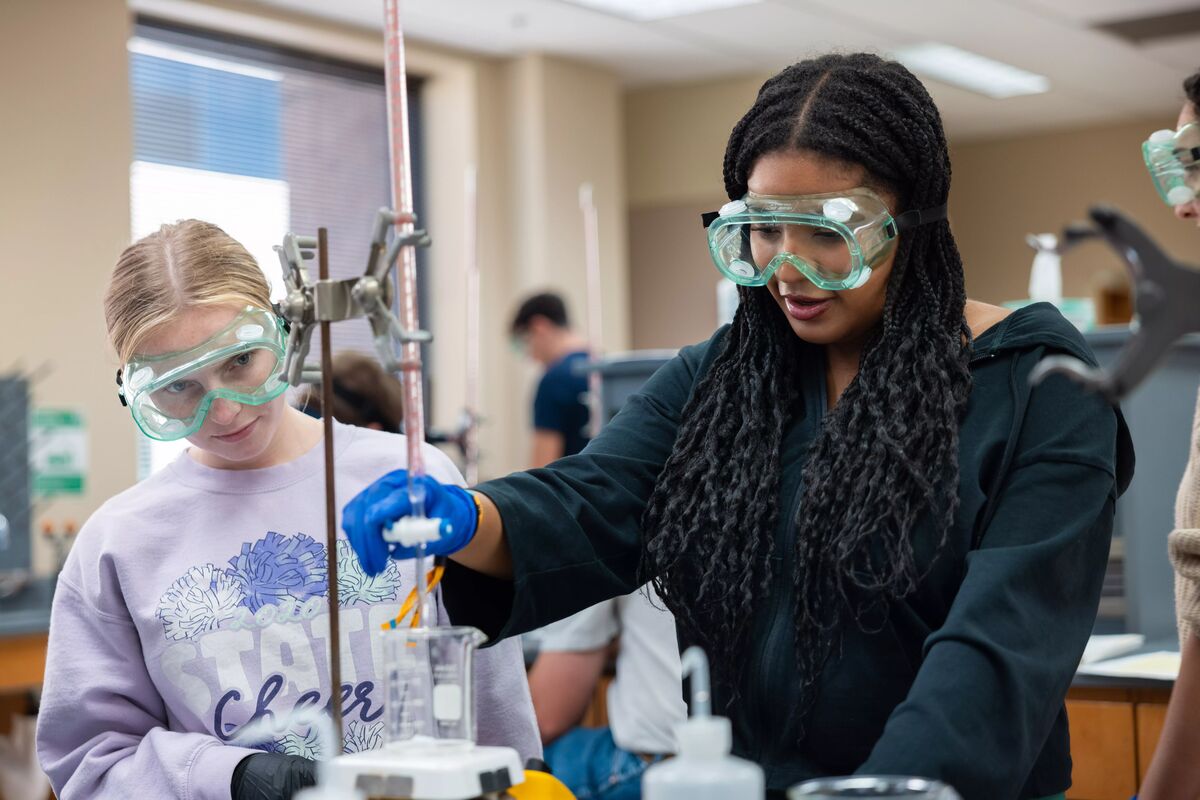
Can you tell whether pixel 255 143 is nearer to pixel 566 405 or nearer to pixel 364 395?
pixel 566 405

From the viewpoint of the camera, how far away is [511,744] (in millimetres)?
1550

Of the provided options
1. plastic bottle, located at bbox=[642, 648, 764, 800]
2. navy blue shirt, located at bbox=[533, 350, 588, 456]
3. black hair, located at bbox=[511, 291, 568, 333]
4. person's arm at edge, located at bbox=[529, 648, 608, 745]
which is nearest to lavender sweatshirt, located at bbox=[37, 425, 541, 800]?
plastic bottle, located at bbox=[642, 648, 764, 800]

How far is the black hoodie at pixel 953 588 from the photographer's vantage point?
104cm

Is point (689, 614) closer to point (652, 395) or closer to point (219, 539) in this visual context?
point (652, 395)

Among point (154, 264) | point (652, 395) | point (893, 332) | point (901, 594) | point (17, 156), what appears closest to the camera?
point (901, 594)

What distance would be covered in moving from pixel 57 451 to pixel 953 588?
13.9 ft

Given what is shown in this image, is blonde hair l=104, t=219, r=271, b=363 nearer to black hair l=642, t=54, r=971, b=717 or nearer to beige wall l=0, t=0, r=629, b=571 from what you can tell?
black hair l=642, t=54, r=971, b=717

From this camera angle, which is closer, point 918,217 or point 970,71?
point 918,217

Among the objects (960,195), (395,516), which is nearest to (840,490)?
(395,516)

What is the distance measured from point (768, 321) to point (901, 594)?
328 millimetres

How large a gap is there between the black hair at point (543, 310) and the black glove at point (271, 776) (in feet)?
14.3

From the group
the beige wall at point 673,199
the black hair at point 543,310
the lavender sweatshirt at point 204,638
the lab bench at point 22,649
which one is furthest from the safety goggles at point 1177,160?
the beige wall at point 673,199

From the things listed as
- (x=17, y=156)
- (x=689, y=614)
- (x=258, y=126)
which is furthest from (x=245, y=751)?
(x=258, y=126)

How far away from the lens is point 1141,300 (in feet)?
2.77
